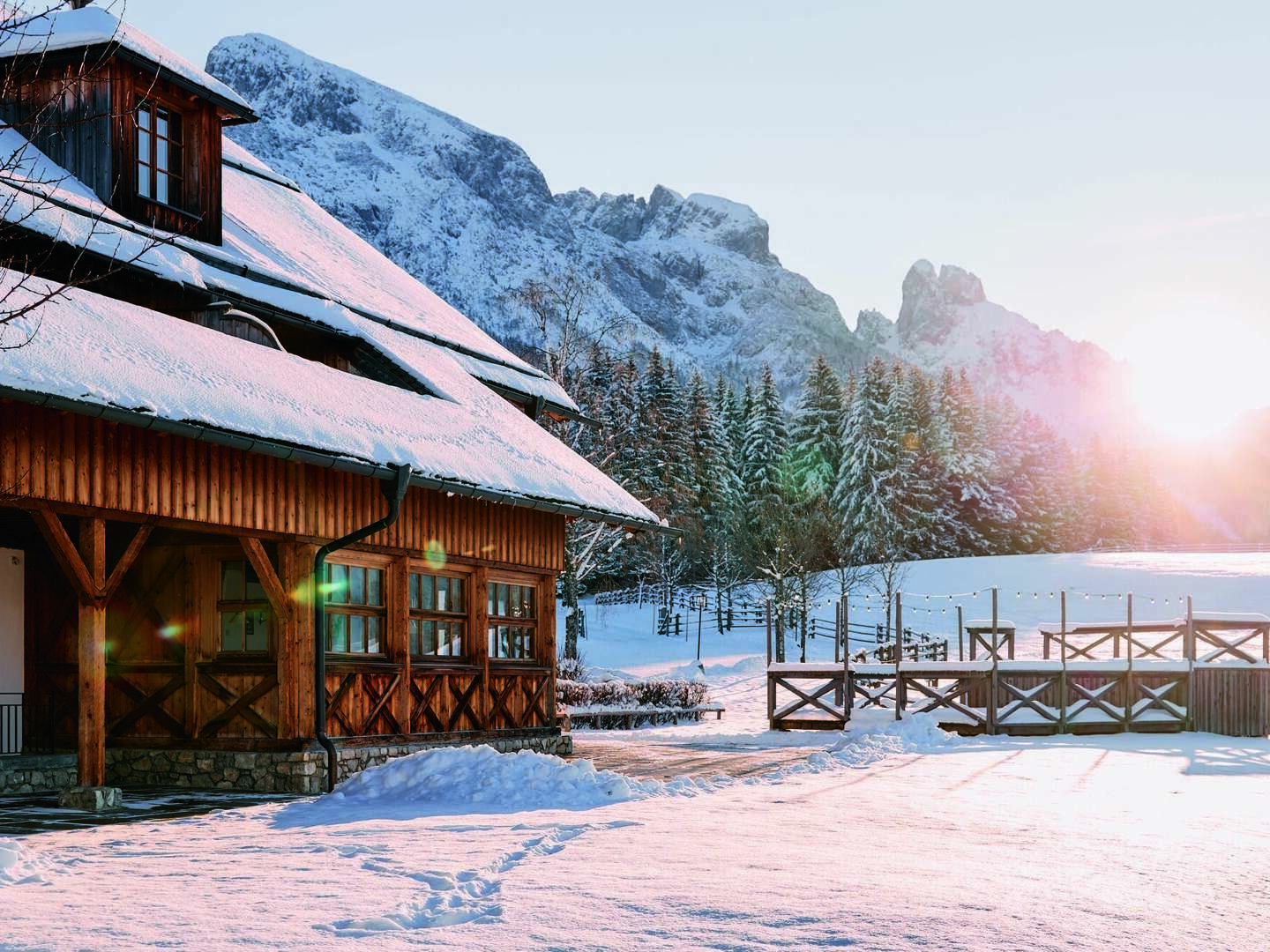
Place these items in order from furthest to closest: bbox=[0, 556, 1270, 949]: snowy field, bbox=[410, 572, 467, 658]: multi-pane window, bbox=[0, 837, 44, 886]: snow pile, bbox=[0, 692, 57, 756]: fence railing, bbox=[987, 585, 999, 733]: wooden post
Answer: bbox=[987, 585, 999, 733]: wooden post < bbox=[410, 572, 467, 658]: multi-pane window < bbox=[0, 692, 57, 756]: fence railing < bbox=[0, 837, 44, 886]: snow pile < bbox=[0, 556, 1270, 949]: snowy field

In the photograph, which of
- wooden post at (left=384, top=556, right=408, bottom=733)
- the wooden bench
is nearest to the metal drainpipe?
wooden post at (left=384, top=556, right=408, bottom=733)

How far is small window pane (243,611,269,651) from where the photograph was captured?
14.4 metres

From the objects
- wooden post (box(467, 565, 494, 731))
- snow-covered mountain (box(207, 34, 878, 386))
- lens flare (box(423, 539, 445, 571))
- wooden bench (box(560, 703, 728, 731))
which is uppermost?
snow-covered mountain (box(207, 34, 878, 386))

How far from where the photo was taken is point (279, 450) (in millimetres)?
12008

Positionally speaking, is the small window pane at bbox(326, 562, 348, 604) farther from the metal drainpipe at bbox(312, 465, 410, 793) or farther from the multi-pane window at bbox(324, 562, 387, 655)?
the metal drainpipe at bbox(312, 465, 410, 793)

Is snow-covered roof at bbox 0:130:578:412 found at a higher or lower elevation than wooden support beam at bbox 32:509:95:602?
higher

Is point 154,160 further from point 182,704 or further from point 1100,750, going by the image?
point 1100,750

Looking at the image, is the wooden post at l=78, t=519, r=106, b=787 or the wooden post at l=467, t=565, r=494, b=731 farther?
the wooden post at l=467, t=565, r=494, b=731

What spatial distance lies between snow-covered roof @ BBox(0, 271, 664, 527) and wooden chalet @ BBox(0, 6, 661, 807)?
4 cm

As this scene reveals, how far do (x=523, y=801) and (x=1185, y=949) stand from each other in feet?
21.8

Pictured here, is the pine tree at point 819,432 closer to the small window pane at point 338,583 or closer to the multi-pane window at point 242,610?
the small window pane at point 338,583

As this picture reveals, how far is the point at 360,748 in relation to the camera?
14.6m

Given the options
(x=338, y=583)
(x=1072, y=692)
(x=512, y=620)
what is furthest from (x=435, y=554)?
(x=1072, y=692)

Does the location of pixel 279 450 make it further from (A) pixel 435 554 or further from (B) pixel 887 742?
(B) pixel 887 742
